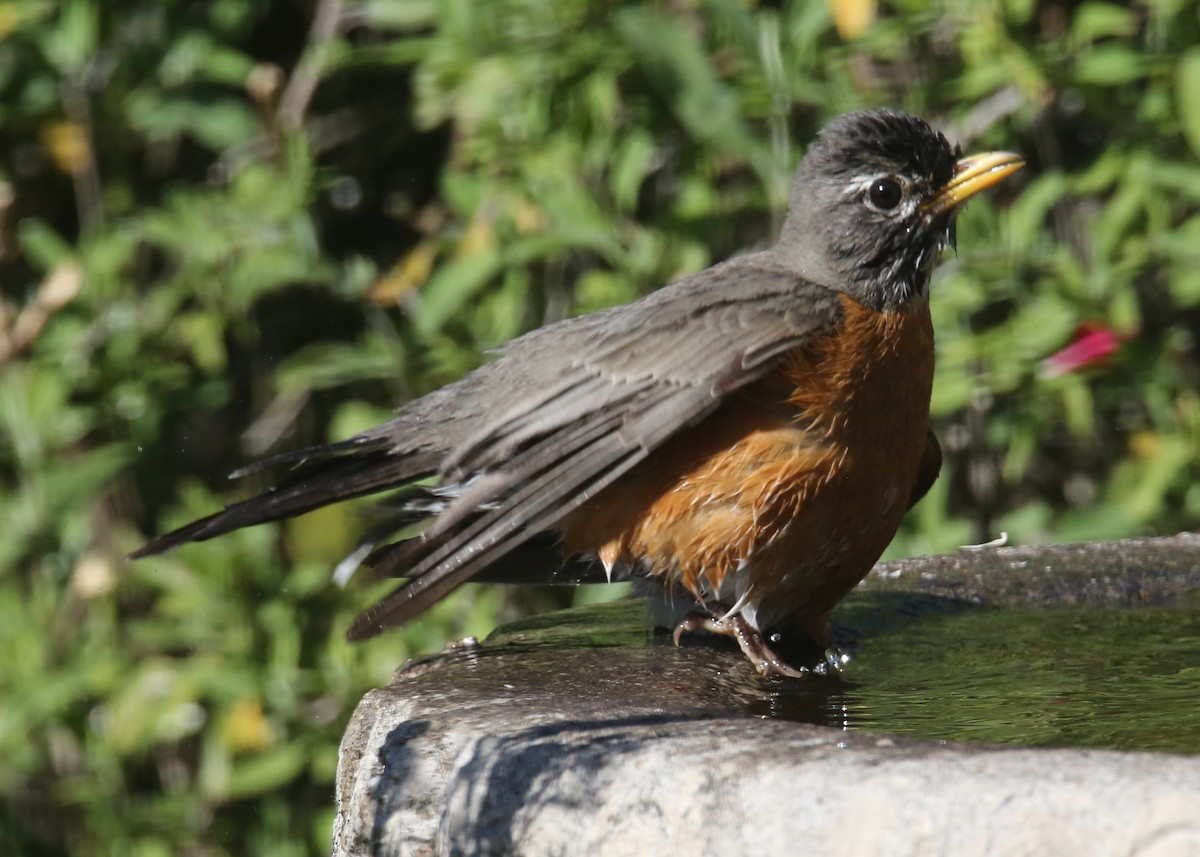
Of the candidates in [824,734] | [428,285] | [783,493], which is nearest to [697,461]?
[783,493]

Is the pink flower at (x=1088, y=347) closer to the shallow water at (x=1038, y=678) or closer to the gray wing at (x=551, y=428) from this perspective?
the shallow water at (x=1038, y=678)

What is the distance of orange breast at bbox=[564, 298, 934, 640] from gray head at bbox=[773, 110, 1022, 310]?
0.35 metres

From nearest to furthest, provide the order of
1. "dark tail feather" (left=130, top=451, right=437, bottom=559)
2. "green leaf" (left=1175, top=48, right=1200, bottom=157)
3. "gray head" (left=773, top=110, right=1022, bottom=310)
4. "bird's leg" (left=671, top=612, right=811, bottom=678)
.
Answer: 1. "bird's leg" (left=671, top=612, right=811, bottom=678)
2. "dark tail feather" (left=130, top=451, right=437, bottom=559)
3. "gray head" (left=773, top=110, right=1022, bottom=310)
4. "green leaf" (left=1175, top=48, right=1200, bottom=157)

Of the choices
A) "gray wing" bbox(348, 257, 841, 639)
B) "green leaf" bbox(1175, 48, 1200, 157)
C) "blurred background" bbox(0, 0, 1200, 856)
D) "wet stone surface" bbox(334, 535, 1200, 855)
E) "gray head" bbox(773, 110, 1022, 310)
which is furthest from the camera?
"blurred background" bbox(0, 0, 1200, 856)

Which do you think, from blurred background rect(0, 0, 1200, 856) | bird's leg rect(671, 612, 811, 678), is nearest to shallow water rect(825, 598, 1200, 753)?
bird's leg rect(671, 612, 811, 678)

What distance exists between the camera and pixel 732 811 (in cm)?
204

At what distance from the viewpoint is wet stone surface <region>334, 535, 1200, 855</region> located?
1.84 m

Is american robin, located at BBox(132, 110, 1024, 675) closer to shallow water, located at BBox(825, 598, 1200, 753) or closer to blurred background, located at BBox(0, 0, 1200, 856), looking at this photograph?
shallow water, located at BBox(825, 598, 1200, 753)

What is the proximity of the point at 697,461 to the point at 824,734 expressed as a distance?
3.83 ft

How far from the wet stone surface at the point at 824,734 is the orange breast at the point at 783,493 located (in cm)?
17

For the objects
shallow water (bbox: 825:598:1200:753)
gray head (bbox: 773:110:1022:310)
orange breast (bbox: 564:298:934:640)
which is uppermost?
gray head (bbox: 773:110:1022:310)

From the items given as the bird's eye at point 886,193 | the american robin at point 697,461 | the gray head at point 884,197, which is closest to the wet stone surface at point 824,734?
the american robin at point 697,461

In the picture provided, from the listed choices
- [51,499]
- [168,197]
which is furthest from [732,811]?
[168,197]

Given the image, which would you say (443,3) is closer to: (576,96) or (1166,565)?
(576,96)
